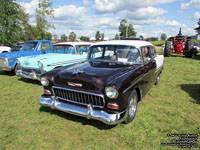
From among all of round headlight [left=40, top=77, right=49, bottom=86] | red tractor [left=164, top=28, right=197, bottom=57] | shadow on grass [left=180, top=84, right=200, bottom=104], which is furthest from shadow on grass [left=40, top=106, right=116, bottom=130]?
red tractor [left=164, top=28, right=197, bottom=57]

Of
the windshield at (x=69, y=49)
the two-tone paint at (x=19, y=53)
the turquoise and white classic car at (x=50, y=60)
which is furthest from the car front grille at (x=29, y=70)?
the windshield at (x=69, y=49)

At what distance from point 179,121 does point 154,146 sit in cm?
112

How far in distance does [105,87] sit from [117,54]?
1.53m

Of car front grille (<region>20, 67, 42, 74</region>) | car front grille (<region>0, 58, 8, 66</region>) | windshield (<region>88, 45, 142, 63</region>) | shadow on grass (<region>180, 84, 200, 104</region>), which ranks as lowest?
shadow on grass (<region>180, 84, 200, 104</region>)

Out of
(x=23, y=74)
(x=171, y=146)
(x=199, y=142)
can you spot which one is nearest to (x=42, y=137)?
(x=171, y=146)

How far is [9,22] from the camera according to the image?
1634 cm

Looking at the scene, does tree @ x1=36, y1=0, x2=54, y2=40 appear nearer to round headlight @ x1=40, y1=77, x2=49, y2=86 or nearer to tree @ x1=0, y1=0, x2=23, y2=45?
tree @ x1=0, y1=0, x2=23, y2=45

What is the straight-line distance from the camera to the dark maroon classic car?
8.78 ft

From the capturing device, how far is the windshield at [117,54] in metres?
3.76

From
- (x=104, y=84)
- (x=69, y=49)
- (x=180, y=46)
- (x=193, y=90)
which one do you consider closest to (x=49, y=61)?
(x=69, y=49)

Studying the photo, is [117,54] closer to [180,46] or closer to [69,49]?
[69,49]

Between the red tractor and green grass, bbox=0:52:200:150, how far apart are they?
991cm

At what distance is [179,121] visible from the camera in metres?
3.29

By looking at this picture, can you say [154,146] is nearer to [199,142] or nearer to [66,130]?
[199,142]
